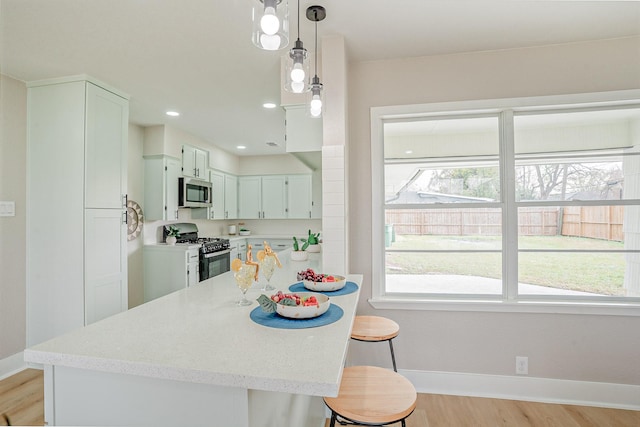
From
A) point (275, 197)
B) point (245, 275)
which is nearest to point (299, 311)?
point (245, 275)

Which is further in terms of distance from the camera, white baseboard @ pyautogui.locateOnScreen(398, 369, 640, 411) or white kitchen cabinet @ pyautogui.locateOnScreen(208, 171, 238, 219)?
white kitchen cabinet @ pyautogui.locateOnScreen(208, 171, 238, 219)

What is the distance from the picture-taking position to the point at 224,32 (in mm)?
2088

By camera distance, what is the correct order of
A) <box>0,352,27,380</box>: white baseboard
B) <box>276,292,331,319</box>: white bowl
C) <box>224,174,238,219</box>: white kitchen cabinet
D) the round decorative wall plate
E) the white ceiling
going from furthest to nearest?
<box>224,174,238,219</box>: white kitchen cabinet
the round decorative wall plate
<box>0,352,27,380</box>: white baseboard
the white ceiling
<box>276,292,331,319</box>: white bowl

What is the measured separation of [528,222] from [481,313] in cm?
75

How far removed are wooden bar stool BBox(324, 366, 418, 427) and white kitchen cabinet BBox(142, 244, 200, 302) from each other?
10.4 ft

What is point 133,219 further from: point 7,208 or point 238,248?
point 238,248

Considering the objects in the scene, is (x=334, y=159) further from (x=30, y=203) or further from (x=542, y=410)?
(x=30, y=203)

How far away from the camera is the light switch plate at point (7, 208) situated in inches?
103

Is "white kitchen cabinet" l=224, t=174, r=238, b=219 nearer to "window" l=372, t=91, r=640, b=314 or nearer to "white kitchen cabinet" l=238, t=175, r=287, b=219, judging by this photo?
"white kitchen cabinet" l=238, t=175, r=287, b=219

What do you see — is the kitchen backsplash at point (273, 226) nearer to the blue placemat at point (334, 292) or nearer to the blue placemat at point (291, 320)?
the blue placemat at point (334, 292)

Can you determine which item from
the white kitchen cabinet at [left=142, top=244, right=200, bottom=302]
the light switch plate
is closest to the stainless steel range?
the white kitchen cabinet at [left=142, top=244, right=200, bottom=302]

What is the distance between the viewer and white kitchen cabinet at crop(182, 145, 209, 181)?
4.59m

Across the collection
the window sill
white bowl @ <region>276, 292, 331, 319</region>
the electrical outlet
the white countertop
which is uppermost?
white bowl @ <region>276, 292, 331, 319</region>

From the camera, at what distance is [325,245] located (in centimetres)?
221
